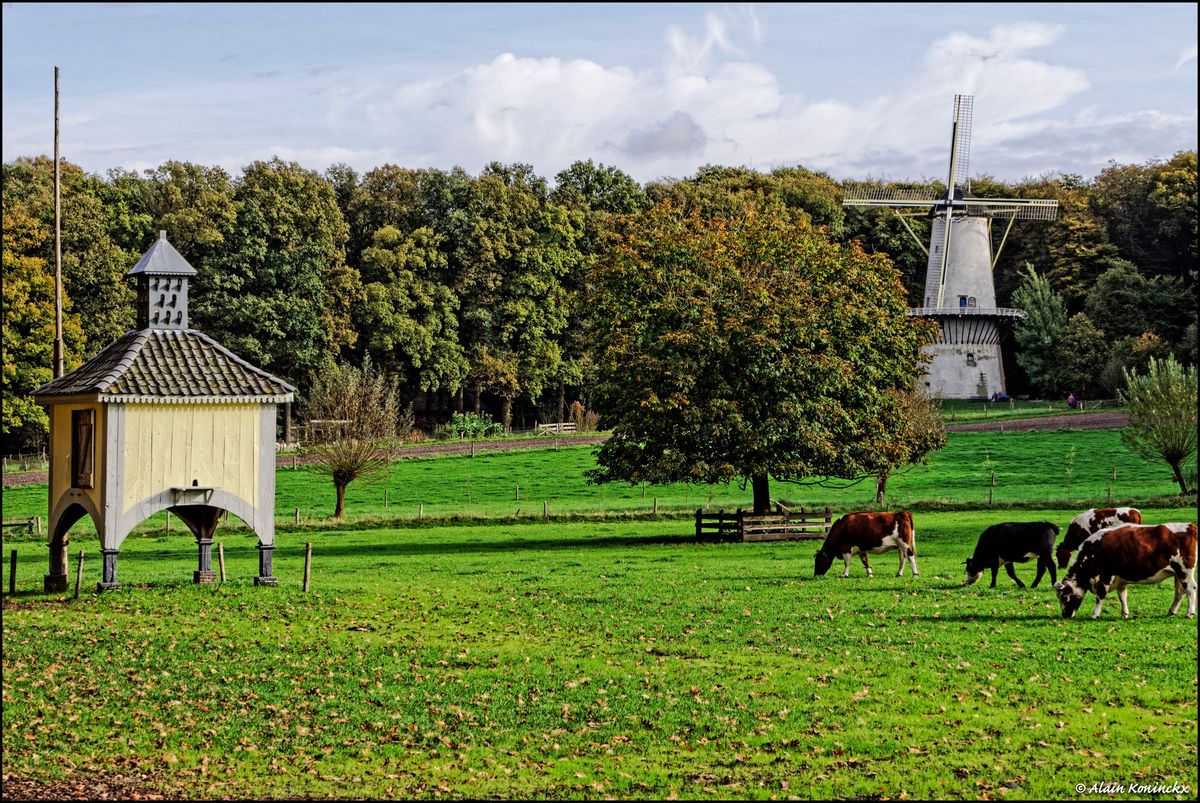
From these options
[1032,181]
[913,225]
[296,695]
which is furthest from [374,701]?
[1032,181]

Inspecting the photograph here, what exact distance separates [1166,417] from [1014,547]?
1049 inches

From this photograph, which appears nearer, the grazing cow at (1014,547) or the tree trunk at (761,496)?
the grazing cow at (1014,547)

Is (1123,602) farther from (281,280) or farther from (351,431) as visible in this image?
(281,280)

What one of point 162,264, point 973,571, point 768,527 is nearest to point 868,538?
point 973,571

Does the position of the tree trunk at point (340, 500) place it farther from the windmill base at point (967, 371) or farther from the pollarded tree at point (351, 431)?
the windmill base at point (967, 371)

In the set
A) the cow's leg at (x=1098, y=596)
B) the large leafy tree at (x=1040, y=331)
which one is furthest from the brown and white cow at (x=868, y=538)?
the large leafy tree at (x=1040, y=331)

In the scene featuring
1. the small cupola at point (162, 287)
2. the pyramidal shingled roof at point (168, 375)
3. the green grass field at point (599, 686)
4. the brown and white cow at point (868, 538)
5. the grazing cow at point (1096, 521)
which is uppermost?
the small cupola at point (162, 287)

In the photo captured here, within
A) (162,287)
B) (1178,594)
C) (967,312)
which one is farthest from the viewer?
(967,312)

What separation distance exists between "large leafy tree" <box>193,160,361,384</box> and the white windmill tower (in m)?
32.3

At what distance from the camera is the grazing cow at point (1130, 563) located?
19.2 m

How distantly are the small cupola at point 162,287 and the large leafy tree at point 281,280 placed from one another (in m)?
38.9

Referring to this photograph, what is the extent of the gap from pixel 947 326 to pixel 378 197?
36453 millimetres

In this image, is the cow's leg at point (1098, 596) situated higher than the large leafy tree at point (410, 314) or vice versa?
the large leafy tree at point (410, 314)

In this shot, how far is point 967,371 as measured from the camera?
84.2 metres
